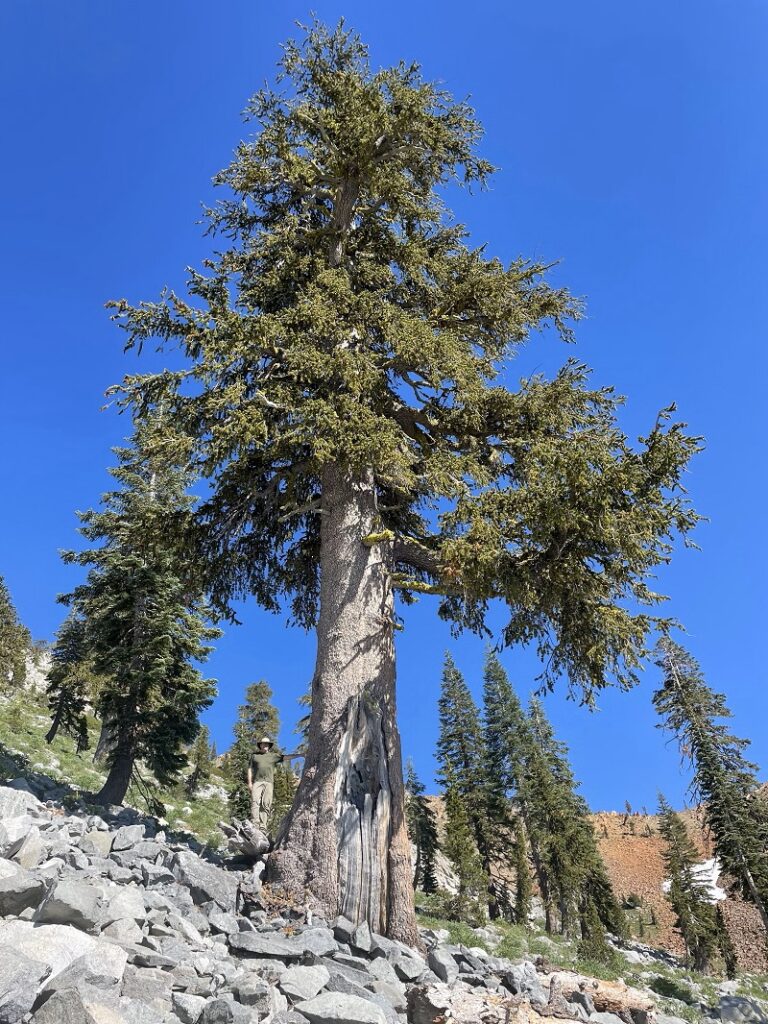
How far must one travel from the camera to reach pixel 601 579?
9242 millimetres

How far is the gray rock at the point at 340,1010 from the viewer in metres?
4.33

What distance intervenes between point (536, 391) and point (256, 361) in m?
4.80

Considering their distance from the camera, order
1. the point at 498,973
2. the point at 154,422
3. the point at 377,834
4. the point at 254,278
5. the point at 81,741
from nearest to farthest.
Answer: the point at 498,973 < the point at 377,834 < the point at 154,422 < the point at 254,278 < the point at 81,741

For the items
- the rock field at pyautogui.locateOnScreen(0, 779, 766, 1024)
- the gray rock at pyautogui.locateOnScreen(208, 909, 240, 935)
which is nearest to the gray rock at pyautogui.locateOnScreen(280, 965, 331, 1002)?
the rock field at pyautogui.locateOnScreen(0, 779, 766, 1024)

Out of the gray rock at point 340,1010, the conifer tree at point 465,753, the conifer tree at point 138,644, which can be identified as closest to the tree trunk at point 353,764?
the gray rock at point 340,1010

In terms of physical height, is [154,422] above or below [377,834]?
above

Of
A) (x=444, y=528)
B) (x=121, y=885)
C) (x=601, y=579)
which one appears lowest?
(x=121, y=885)

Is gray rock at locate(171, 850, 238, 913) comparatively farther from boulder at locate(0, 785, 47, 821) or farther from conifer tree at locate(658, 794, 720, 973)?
conifer tree at locate(658, 794, 720, 973)

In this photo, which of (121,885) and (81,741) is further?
(81,741)

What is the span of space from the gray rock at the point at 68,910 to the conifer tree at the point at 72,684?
55.5ft

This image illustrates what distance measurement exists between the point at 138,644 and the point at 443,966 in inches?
603

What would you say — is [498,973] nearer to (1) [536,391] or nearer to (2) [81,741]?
(1) [536,391]

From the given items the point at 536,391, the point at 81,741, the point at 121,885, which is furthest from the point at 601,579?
the point at 81,741

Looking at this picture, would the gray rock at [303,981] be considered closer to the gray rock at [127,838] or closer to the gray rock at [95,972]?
the gray rock at [95,972]
